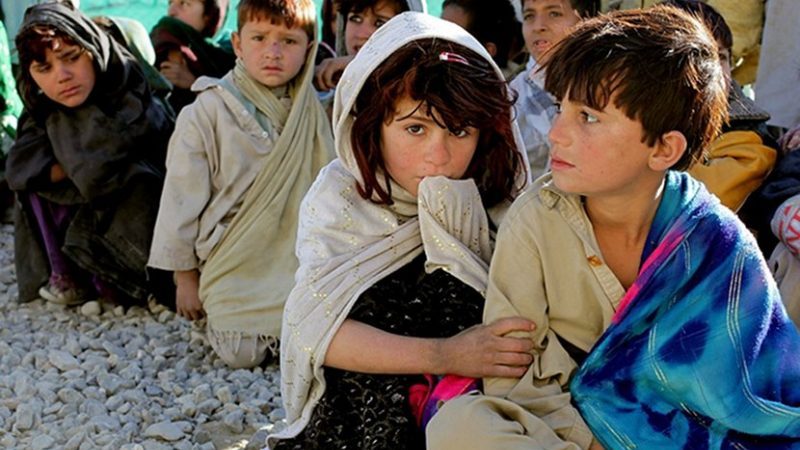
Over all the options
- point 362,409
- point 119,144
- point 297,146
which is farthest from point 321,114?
point 362,409

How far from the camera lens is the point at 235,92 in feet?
13.6

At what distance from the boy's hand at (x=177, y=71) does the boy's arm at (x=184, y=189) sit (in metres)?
1.24

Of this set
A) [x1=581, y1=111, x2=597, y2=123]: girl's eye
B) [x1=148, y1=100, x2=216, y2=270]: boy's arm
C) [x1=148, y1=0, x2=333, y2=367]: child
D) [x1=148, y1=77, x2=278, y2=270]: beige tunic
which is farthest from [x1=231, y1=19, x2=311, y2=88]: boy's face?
[x1=581, y1=111, x2=597, y2=123]: girl's eye

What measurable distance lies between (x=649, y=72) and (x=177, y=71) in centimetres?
350

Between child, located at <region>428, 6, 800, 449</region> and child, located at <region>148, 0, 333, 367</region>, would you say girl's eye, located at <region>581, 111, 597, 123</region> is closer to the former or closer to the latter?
child, located at <region>428, 6, 800, 449</region>

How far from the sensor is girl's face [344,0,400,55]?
14.9 feet

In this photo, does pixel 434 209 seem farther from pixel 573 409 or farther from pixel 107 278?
pixel 107 278

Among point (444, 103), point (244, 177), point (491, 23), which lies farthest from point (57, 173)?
point (444, 103)

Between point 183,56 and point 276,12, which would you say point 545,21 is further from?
point 183,56

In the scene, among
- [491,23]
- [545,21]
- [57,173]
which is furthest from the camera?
[491,23]

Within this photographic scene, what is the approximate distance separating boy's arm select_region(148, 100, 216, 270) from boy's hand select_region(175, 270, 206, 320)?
0.29 feet

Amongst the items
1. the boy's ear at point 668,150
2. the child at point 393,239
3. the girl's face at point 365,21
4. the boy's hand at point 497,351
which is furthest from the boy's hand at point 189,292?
the boy's ear at point 668,150

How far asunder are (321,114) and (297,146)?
0.20 meters

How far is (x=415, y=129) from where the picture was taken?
262 centimetres
